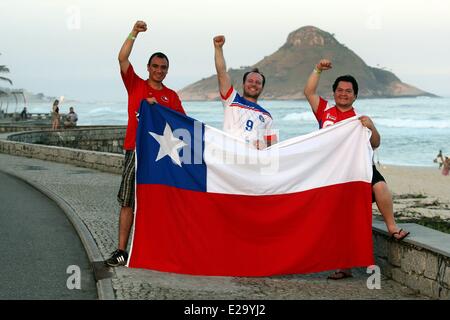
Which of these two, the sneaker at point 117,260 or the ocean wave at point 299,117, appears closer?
the sneaker at point 117,260

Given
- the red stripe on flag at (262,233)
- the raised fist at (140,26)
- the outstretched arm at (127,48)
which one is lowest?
the red stripe on flag at (262,233)

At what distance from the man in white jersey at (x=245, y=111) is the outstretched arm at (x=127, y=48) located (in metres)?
0.78

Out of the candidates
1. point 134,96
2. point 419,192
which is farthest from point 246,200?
point 419,192

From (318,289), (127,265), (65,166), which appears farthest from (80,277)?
(65,166)

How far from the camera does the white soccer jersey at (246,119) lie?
6.27 metres

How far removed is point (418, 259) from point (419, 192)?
18.7 meters

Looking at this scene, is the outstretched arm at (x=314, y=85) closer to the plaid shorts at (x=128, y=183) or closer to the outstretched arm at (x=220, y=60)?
the outstretched arm at (x=220, y=60)

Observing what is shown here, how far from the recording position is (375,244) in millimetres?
6500

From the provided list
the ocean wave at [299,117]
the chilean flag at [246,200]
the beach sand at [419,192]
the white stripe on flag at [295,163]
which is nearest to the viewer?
the chilean flag at [246,200]

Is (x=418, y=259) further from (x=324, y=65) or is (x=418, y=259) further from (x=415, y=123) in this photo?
(x=415, y=123)

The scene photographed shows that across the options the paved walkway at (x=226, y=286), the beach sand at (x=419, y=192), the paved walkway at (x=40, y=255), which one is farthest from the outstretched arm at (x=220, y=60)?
the beach sand at (x=419, y=192)

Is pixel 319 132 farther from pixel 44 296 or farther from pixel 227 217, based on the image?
pixel 44 296

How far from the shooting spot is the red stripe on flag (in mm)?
5977
